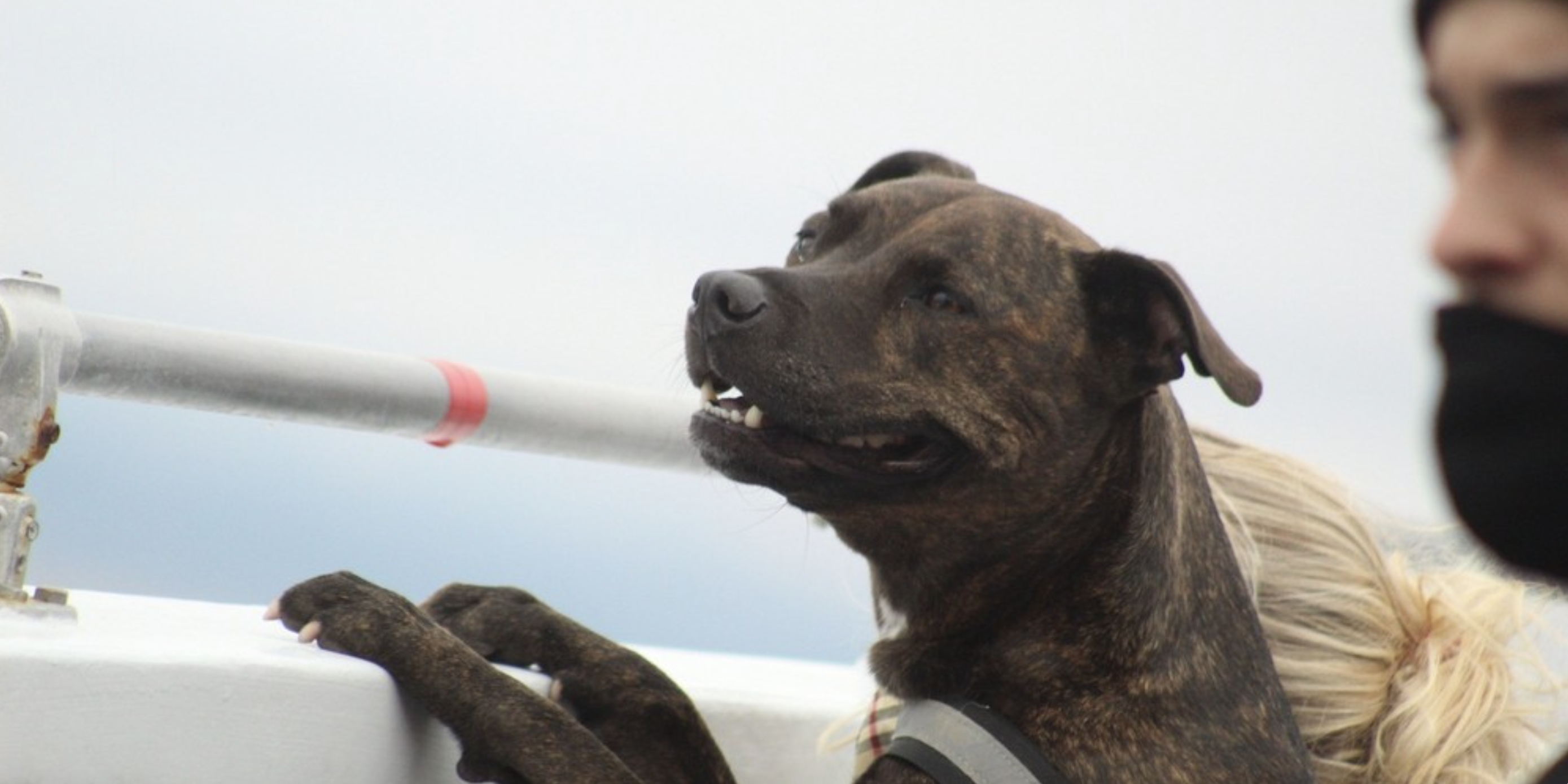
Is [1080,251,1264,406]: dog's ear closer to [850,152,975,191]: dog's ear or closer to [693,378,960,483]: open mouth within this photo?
[693,378,960,483]: open mouth

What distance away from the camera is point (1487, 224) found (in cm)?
89

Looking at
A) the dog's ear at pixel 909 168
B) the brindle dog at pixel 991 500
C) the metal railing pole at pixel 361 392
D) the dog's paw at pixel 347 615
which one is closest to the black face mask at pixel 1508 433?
the brindle dog at pixel 991 500

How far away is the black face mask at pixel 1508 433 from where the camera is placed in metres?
0.92

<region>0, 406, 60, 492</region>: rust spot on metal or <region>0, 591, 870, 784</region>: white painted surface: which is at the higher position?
<region>0, 406, 60, 492</region>: rust spot on metal

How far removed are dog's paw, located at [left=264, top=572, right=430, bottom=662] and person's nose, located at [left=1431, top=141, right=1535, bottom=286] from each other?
1.70 meters

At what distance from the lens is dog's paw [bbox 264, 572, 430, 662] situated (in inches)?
91.6

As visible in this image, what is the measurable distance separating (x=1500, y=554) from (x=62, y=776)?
4.82 ft

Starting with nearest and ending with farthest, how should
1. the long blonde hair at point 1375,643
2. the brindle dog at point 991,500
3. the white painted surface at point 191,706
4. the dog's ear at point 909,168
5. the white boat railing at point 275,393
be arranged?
the white painted surface at point 191,706 → the white boat railing at point 275,393 → the brindle dog at point 991,500 → the long blonde hair at point 1375,643 → the dog's ear at point 909,168

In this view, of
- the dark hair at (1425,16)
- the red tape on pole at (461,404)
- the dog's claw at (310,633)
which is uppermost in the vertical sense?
the dark hair at (1425,16)

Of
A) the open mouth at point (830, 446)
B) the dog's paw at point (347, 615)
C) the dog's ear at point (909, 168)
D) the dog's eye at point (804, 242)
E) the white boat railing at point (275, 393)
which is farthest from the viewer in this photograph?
the dog's ear at point (909, 168)

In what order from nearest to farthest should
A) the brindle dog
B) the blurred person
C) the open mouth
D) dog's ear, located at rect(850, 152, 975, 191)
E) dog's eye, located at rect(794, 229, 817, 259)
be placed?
the blurred person
the brindle dog
the open mouth
dog's eye, located at rect(794, 229, 817, 259)
dog's ear, located at rect(850, 152, 975, 191)

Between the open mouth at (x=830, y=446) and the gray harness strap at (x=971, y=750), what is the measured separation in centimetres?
35

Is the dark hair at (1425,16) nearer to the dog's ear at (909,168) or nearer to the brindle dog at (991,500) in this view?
the brindle dog at (991,500)

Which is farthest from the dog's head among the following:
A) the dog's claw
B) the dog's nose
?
the dog's claw
